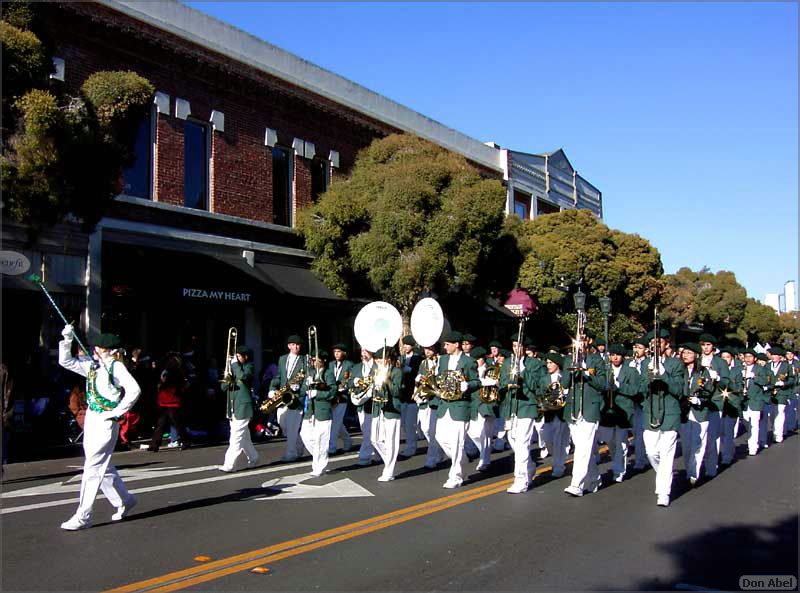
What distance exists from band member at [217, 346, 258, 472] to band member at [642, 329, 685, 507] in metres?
5.31

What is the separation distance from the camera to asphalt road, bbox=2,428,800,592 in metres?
6.38

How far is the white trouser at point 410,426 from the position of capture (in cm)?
1407

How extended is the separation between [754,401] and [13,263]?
1381 centimetres

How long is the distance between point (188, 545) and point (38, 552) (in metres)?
1.26

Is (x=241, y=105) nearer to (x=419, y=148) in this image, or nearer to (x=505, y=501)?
(x=419, y=148)

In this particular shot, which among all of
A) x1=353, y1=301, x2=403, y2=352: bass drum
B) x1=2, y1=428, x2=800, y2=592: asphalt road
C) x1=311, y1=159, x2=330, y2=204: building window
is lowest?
x1=2, y1=428, x2=800, y2=592: asphalt road

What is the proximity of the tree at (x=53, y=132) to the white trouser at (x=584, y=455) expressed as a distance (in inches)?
332

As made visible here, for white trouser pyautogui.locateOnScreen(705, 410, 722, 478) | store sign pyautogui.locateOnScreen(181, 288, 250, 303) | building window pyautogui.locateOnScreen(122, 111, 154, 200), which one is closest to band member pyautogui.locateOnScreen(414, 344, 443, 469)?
white trouser pyautogui.locateOnScreen(705, 410, 722, 478)

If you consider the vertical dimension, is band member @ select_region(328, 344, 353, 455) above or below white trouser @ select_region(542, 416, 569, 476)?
above

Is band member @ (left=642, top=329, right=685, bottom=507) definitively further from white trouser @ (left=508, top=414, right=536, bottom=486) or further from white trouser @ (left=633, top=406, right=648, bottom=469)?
white trouser @ (left=633, top=406, right=648, bottom=469)

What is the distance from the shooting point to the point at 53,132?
12.4 meters

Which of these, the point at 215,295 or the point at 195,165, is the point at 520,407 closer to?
the point at 215,295

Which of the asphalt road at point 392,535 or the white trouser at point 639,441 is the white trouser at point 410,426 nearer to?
the asphalt road at point 392,535

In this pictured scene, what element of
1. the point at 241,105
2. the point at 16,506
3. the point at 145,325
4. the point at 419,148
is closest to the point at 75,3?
the point at 241,105
